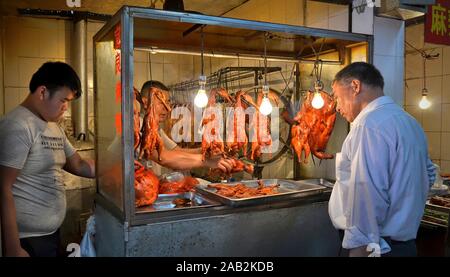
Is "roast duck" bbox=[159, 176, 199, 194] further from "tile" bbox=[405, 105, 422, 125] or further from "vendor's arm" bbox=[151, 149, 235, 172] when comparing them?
"tile" bbox=[405, 105, 422, 125]

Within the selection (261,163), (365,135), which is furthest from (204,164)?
(365,135)

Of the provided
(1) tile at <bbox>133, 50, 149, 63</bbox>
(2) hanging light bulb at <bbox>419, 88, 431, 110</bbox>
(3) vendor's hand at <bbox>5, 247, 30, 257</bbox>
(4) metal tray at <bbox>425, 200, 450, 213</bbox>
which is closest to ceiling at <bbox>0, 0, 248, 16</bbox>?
(1) tile at <bbox>133, 50, 149, 63</bbox>

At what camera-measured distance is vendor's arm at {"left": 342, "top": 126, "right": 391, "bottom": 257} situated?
218 centimetres

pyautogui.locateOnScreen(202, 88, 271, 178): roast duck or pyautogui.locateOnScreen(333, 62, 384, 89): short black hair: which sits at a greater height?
pyautogui.locateOnScreen(333, 62, 384, 89): short black hair

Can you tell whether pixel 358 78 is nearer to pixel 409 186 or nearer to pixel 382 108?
pixel 382 108

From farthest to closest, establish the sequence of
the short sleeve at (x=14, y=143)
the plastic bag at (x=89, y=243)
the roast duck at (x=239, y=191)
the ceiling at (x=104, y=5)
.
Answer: the ceiling at (x=104, y=5) < the roast duck at (x=239, y=191) < the plastic bag at (x=89, y=243) < the short sleeve at (x=14, y=143)

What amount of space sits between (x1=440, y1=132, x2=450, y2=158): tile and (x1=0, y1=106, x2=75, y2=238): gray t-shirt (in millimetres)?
5503

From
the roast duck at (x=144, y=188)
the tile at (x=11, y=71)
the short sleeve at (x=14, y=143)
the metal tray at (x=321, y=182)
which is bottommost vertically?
the metal tray at (x=321, y=182)

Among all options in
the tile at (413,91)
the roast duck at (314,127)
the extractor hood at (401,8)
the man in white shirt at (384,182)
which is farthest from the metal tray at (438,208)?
the tile at (413,91)

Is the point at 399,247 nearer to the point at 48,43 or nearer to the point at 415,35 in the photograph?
the point at 415,35

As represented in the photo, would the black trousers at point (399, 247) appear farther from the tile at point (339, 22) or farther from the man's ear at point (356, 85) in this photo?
the tile at point (339, 22)

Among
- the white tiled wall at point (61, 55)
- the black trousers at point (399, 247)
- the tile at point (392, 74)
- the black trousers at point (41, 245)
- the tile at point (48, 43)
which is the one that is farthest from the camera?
the tile at point (48, 43)

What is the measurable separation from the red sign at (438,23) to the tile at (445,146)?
2404 millimetres

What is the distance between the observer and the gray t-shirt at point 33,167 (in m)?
2.52
